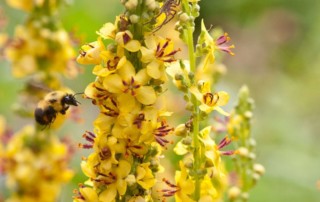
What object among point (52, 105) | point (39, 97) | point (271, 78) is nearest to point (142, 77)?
point (52, 105)

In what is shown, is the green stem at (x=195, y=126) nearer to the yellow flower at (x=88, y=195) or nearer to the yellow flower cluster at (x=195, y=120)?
the yellow flower cluster at (x=195, y=120)

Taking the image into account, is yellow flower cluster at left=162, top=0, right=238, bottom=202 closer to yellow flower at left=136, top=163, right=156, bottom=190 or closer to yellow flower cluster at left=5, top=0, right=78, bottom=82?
yellow flower at left=136, top=163, right=156, bottom=190

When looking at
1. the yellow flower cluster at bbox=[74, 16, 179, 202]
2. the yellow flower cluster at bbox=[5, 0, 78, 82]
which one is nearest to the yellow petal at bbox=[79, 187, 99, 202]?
the yellow flower cluster at bbox=[74, 16, 179, 202]

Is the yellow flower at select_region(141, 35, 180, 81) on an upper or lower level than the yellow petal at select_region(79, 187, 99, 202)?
upper

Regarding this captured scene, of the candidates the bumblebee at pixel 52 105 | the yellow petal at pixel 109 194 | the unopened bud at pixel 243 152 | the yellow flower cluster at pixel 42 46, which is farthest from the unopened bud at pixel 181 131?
the yellow flower cluster at pixel 42 46

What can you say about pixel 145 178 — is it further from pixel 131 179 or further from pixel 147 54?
pixel 147 54

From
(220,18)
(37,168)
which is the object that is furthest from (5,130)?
(220,18)

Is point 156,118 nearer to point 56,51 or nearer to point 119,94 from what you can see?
point 119,94
